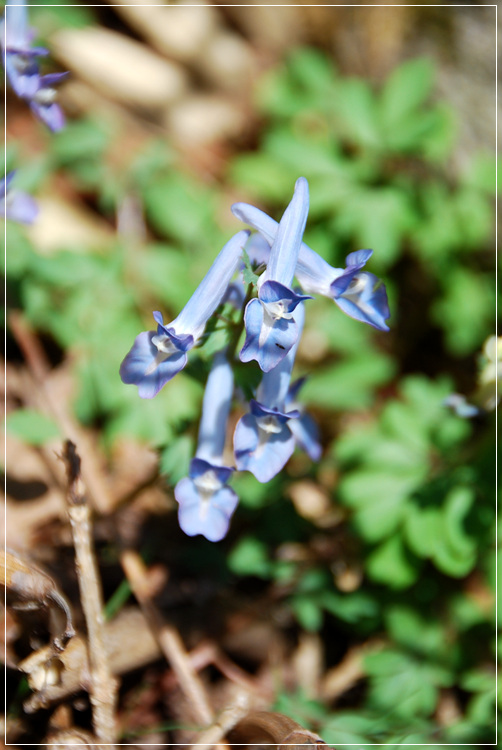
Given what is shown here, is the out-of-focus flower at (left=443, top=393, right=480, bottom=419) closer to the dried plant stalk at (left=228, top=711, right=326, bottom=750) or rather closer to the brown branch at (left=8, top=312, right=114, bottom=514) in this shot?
the dried plant stalk at (left=228, top=711, right=326, bottom=750)

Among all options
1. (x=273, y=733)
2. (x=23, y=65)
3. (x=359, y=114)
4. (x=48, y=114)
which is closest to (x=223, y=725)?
(x=273, y=733)

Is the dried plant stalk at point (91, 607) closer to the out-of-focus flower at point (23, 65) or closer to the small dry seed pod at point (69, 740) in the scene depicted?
the small dry seed pod at point (69, 740)

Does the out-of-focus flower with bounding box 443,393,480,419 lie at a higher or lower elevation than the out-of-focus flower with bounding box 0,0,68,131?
lower

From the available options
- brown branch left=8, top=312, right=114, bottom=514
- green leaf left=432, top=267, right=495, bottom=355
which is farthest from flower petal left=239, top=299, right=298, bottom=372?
green leaf left=432, top=267, right=495, bottom=355

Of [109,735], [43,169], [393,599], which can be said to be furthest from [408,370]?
[109,735]

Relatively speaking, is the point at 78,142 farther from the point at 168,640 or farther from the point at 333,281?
the point at 168,640

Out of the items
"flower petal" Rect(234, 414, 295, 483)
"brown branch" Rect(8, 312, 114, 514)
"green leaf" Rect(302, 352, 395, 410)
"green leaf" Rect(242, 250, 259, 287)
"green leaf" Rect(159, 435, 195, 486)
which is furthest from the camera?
"green leaf" Rect(302, 352, 395, 410)

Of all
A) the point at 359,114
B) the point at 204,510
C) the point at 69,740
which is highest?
the point at 359,114

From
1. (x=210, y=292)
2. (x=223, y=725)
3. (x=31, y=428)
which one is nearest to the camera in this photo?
(x=210, y=292)
